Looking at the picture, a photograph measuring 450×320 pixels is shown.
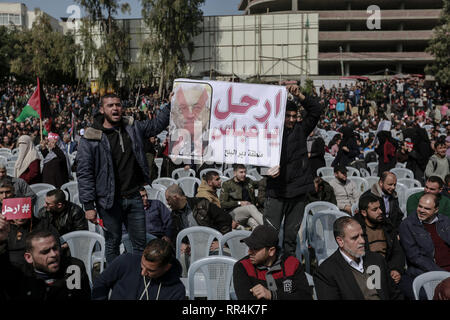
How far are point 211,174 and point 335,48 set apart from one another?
1969 inches

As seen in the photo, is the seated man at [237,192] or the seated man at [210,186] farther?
the seated man at [237,192]

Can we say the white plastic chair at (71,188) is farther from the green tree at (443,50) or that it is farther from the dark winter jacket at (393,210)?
the green tree at (443,50)

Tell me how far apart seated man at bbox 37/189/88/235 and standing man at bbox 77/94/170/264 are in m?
1.03

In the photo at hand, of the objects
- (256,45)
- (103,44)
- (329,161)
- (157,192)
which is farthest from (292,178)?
(256,45)

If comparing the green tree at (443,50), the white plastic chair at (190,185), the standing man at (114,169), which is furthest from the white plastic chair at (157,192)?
the green tree at (443,50)

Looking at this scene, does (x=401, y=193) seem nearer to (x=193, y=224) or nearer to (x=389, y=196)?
(x=389, y=196)

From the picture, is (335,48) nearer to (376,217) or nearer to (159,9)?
(159,9)

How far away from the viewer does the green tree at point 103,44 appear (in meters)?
32.3

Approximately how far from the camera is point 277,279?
327 cm

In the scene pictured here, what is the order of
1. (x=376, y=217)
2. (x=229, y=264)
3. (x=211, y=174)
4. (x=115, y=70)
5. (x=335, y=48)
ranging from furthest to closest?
1. (x=335, y=48)
2. (x=115, y=70)
3. (x=211, y=174)
4. (x=376, y=217)
5. (x=229, y=264)

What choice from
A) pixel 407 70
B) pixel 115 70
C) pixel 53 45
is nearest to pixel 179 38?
pixel 115 70

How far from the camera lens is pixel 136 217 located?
13.5 feet

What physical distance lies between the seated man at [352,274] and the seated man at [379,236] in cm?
94

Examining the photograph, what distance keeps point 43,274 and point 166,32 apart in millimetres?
35778
